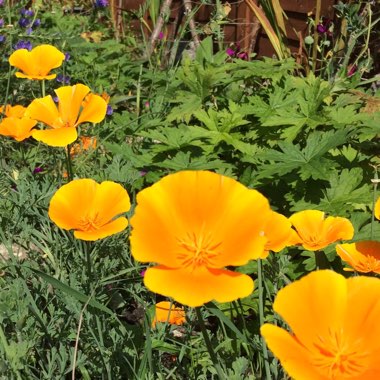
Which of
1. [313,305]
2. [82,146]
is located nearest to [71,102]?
[82,146]

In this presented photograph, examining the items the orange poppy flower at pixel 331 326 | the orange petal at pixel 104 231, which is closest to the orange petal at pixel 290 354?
the orange poppy flower at pixel 331 326

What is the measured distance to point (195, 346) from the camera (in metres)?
1.90

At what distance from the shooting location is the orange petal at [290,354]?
0.82 meters

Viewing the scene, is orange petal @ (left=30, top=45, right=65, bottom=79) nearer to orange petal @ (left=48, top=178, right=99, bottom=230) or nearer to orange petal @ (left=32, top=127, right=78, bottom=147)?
orange petal @ (left=32, top=127, right=78, bottom=147)

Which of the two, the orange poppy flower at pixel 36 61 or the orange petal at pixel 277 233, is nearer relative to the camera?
the orange petal at pixel 277 233

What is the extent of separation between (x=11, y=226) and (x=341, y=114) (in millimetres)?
1465

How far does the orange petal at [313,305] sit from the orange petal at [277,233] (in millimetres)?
420

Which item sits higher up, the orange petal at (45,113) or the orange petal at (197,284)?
the orange petal at (197,284)

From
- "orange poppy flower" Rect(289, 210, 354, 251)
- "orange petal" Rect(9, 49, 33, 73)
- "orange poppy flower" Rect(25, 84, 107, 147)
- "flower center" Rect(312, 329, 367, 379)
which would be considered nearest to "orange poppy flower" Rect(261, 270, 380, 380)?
"flower center" Rect(312, 329, 367, 379)

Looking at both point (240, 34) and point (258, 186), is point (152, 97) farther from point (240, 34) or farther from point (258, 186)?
point (240, 34)

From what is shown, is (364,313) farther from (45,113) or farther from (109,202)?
(45,113)

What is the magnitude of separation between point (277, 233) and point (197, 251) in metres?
0.42

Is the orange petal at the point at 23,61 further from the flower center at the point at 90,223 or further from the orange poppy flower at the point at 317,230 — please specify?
the orange poppy flower at the point at 317,230

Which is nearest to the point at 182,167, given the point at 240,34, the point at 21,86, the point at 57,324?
the point at 57,324
